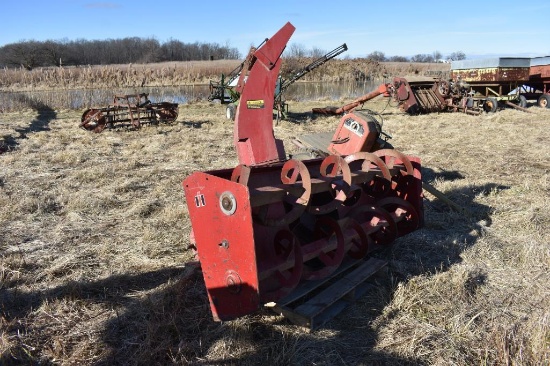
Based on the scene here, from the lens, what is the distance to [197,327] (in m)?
3.04

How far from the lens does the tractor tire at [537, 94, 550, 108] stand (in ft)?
53.2

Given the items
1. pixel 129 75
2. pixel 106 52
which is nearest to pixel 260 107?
pixel 129 75

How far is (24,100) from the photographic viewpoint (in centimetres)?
1881

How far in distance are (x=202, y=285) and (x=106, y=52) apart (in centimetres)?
7296

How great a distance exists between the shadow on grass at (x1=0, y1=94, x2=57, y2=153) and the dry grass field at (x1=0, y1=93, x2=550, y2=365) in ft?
10.4

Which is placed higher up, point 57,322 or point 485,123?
point 485,123

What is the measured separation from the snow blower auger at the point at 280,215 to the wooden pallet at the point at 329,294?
1cm

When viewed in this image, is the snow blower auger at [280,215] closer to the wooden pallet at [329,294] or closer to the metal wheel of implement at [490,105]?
the wooden pallet at [329,294]

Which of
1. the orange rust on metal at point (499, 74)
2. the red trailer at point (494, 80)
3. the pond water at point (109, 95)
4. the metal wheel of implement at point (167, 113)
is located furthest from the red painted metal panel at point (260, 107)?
the pond water at point (109, 95)

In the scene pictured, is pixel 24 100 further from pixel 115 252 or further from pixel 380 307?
pixel 380 307

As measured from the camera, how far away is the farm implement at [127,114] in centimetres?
1229

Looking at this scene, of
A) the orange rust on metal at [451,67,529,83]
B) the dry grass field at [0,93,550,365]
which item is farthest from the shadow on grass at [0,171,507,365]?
the orange rust on metal at [451,67,529,83]

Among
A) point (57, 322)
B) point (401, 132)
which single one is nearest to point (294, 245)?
point (57, 322)

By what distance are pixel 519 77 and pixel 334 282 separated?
15.5 m
